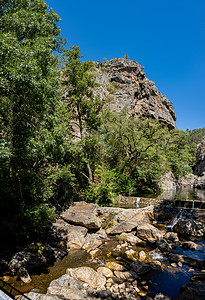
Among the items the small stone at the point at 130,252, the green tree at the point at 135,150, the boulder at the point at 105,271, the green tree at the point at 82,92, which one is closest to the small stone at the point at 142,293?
the boulder at the point at 105,271

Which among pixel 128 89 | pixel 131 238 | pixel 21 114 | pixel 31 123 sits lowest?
pixel 131 238

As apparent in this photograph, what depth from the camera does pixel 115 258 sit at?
676cm

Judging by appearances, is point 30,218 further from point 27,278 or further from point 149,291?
point 149,291

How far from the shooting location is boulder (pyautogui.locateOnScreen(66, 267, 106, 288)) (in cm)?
509

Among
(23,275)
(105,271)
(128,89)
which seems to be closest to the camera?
(23,275)

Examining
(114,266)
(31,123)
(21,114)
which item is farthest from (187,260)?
(21,114)

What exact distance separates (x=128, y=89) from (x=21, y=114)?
34461 mm

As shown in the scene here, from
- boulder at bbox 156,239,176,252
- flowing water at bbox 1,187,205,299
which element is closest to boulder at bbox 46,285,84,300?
flowing water at bbox 1,187,205,299

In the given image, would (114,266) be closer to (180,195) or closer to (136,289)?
(136,289)

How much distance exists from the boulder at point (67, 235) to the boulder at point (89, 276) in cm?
190

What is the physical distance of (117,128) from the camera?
1820cm

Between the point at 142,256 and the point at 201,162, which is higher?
the point at 201,162

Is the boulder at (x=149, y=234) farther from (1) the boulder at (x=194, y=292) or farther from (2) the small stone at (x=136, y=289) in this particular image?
(1) the boulder at (x=194, y=292)

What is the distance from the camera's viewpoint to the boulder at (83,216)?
340 inches
